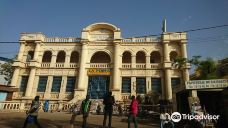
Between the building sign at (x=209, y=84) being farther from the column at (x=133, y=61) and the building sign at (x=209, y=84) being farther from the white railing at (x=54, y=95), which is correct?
the white railing at (x=54, y=95)

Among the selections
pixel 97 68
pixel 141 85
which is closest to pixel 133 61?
pixel 141 85

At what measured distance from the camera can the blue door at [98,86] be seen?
2600 cm

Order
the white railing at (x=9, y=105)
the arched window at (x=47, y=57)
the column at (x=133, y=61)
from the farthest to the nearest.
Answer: the arched window at (x=47, y=57), the column at (x=133, y=61), the white railing at (x=9, y=105)

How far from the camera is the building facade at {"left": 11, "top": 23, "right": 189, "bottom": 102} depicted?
83.3 ft

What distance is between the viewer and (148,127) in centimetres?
1059

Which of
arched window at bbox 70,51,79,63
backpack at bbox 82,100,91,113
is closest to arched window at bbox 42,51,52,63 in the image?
arched window at bbox 70,51,79,63

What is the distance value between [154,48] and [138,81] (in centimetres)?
562

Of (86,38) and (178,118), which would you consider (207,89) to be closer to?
(178,118)

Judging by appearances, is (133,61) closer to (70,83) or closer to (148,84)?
(148,84)

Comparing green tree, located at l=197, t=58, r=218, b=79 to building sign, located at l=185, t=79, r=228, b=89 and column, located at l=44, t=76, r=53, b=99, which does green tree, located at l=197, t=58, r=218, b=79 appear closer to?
building sign, located at l=185, t=79, r=228, b=89

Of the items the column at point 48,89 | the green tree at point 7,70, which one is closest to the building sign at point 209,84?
the column at point 48,89

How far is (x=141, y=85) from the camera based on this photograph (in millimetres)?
25844

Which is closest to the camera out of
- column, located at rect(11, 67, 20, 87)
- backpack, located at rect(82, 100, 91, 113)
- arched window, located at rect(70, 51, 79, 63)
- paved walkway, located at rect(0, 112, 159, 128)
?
backpack, located at rect(82, 100, 91, 113)

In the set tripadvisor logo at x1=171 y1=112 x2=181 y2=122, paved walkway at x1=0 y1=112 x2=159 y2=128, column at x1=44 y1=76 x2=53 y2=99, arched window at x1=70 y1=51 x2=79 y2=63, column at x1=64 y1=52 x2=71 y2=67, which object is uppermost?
arched window at x1=70 y1=51 x2=79 y2=63
